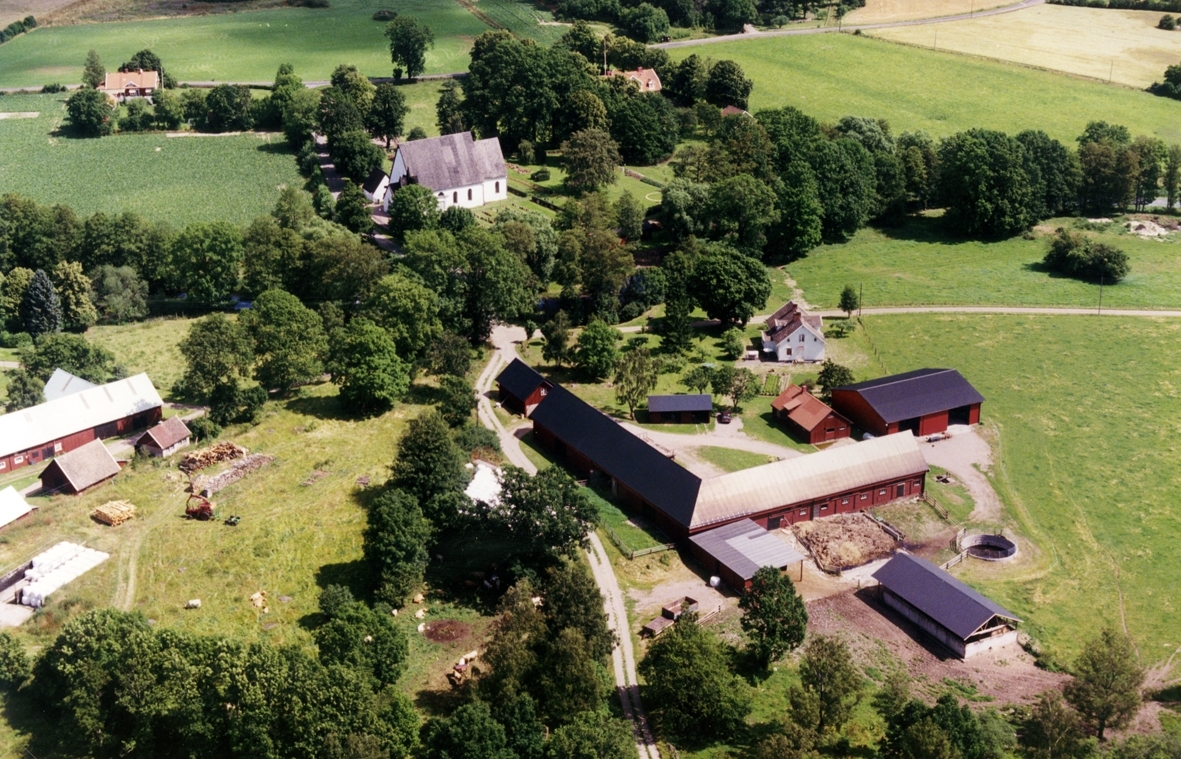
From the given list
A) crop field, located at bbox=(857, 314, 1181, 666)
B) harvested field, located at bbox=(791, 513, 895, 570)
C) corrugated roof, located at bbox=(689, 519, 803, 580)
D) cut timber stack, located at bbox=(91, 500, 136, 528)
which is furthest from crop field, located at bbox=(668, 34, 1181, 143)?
cut timber stack, located at bbox=(91, 500, 136, 528)

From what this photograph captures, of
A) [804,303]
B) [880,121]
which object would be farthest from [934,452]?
[880,121]

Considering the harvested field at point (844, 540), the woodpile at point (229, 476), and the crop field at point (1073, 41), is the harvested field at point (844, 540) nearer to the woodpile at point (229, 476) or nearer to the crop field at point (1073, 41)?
the woodpile at point (229, 476)

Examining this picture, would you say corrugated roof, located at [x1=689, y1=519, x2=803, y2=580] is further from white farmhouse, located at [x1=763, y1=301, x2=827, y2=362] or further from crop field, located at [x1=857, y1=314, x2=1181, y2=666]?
white farmhouse, located at [x1=763, y1=301, x2=827, y2=362]

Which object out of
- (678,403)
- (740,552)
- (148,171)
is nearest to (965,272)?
(678,403)

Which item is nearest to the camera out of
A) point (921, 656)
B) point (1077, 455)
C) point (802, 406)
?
point (921, 656)

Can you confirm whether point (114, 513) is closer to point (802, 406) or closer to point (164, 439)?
point (164, 439)

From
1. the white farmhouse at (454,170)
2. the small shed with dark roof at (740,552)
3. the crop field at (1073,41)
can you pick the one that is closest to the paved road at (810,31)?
the crop field at (1073,41)

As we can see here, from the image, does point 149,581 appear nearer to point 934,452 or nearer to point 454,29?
point 934,452
